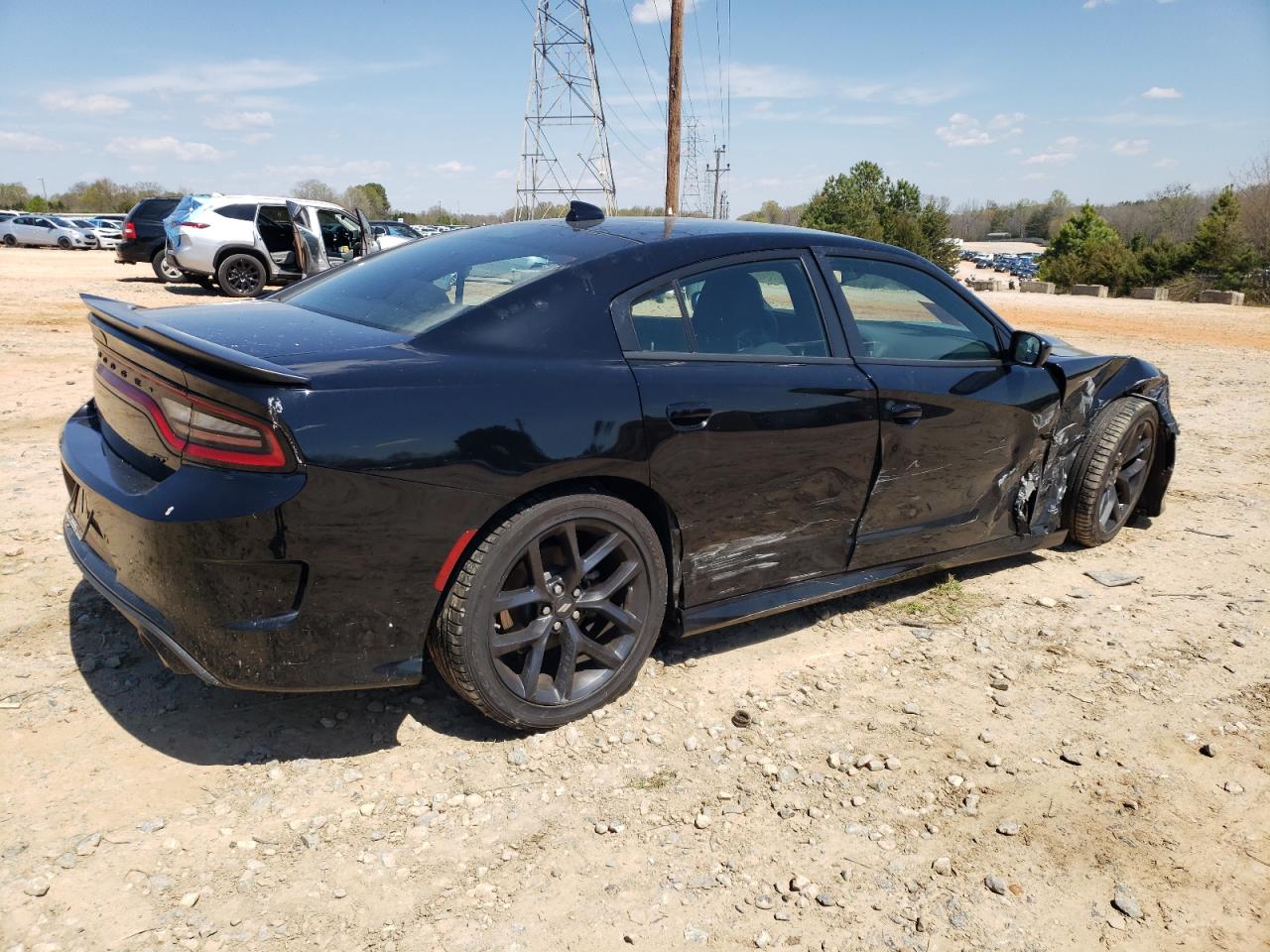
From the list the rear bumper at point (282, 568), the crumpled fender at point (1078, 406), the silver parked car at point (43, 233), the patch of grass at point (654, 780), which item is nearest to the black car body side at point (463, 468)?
the rear bumper at point (282, 568)

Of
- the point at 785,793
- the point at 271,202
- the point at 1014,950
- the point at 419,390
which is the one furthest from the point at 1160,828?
the point at 271,202

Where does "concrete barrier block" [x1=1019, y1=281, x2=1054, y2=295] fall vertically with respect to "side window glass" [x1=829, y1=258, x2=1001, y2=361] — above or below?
below

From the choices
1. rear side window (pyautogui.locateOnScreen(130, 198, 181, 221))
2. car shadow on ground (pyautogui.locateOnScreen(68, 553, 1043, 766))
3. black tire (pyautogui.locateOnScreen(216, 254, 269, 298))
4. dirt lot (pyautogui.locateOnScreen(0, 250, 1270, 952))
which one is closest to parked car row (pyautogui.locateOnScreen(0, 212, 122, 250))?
rear side window (pyautogui.locateOnScreen(130, 198, 181, 221))

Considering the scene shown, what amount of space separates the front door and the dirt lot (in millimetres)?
438

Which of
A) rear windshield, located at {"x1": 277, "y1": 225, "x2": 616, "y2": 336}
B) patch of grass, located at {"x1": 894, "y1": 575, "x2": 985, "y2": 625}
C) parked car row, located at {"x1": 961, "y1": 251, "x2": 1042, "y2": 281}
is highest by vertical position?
rear windshield, located at {"x1": 277, "y1": 225, "x2": 616, "y2": 336}

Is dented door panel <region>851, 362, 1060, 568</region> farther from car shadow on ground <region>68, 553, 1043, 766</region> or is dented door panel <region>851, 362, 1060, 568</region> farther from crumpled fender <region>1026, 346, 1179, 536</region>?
car shadow on ground <region>68, 553, 1043, 766</region>

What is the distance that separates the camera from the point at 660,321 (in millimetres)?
3059

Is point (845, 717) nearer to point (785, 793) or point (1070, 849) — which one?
point (785, 793)

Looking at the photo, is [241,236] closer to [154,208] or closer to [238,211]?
[238,211]

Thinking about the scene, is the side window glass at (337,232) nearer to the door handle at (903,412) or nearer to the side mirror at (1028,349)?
the side mirror at (1028,349)

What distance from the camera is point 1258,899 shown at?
2359 mm

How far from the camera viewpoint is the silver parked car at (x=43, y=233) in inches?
1484

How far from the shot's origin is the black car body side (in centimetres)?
A: 239

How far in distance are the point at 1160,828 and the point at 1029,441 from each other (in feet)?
6.31
